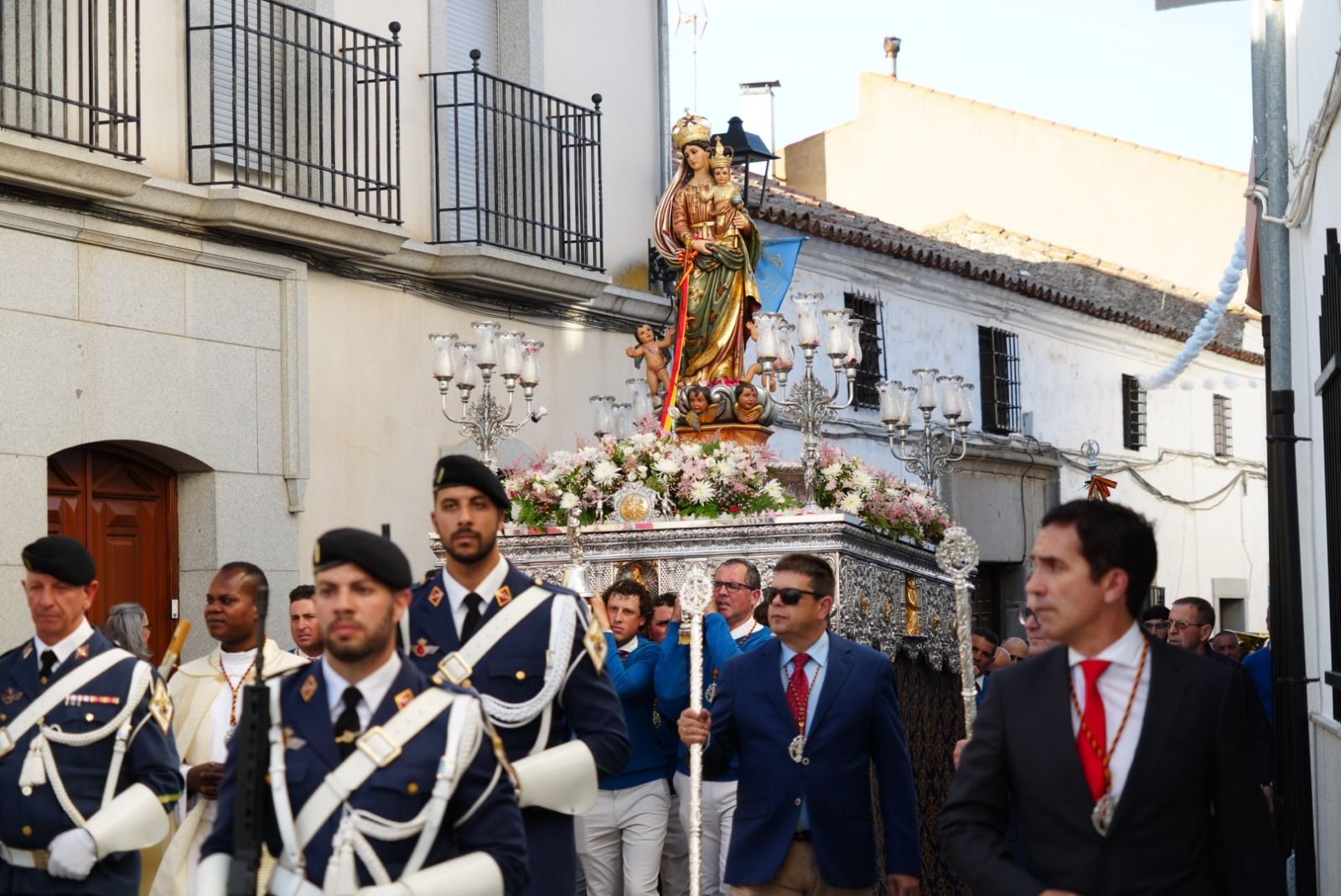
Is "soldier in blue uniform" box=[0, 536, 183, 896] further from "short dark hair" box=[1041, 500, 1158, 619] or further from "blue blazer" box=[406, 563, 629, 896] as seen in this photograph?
"short dark hair" box=[1041, 500, 1158, 619]

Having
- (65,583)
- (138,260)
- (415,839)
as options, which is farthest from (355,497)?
A: (415,839)

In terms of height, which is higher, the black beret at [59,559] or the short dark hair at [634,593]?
the black beret at [59,559]

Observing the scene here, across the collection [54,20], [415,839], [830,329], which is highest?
[54,20]

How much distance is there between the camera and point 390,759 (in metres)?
4.00

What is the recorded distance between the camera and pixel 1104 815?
165 inches

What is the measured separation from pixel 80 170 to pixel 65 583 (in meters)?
5.56

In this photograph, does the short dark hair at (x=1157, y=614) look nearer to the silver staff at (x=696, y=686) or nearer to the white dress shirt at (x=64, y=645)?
the silver staff at (x=696, y=686)

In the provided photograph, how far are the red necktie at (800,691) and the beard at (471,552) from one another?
180cm

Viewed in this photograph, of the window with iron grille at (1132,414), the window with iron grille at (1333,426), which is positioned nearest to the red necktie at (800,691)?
the window with iron grille at (1333,426)

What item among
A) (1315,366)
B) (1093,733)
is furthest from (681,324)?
(1093,733)

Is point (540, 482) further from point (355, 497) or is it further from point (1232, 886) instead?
point (1232, 886)

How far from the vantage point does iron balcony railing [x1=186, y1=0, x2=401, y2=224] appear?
1227 cm

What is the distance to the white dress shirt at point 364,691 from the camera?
4059mm

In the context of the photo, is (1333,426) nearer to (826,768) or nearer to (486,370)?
(826,768)
